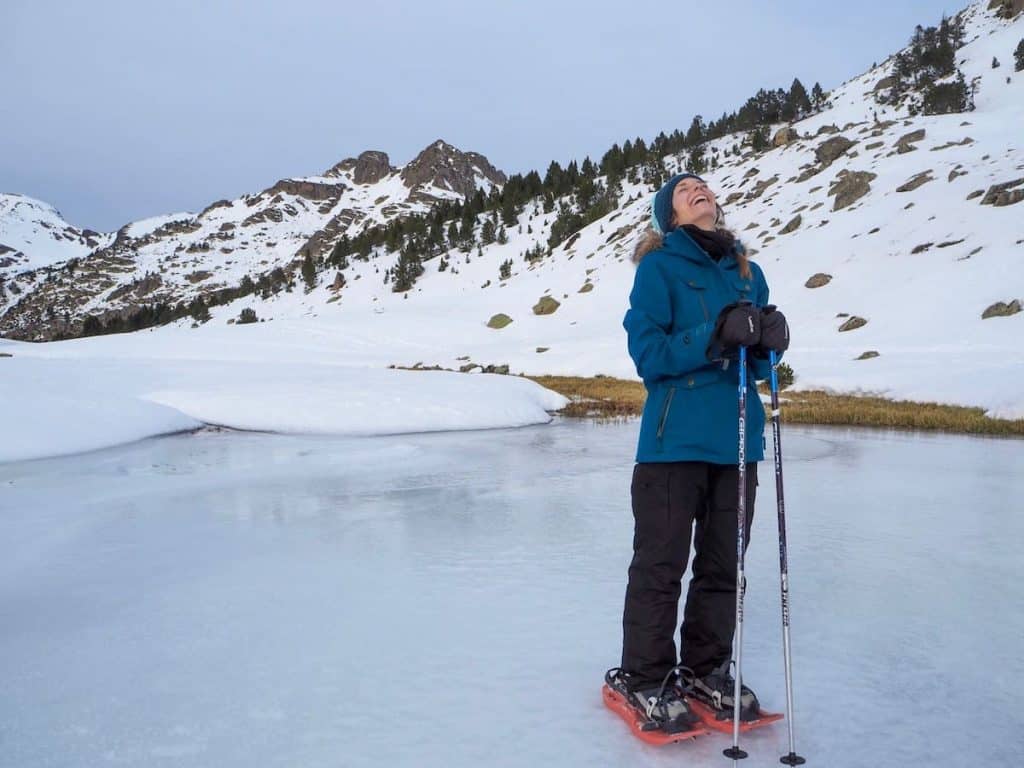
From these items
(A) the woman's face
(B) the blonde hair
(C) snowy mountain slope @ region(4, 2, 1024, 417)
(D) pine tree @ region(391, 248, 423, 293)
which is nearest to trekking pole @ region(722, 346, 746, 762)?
(B) the blonde hair

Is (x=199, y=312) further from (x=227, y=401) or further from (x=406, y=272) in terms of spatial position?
(x=227, y=401)

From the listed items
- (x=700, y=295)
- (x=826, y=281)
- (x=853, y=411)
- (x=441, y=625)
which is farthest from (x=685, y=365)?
(x=826, y=281)

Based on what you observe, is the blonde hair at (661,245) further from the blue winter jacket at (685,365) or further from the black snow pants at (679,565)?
the black snow pants at (679,565)

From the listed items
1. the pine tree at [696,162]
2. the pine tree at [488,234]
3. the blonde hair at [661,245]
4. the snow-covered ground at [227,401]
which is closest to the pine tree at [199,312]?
the pine tree at [488,234]

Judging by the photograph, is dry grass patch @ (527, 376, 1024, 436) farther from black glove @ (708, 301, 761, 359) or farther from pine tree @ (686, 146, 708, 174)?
pine tree @ (686, 146, 708, 174)

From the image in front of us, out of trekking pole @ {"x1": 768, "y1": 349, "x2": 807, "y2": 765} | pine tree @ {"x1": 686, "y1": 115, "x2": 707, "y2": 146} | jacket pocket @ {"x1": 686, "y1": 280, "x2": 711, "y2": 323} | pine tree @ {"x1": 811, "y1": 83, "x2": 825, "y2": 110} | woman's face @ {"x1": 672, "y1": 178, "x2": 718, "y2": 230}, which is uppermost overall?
pine tree @ {"x1": 811, "y1": 83, "x2": 825, "y2": 110}

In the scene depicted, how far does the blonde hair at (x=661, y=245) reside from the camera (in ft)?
8.73

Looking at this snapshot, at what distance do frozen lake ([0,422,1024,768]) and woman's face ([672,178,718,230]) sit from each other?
1790mm

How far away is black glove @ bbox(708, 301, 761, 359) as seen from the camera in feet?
7.54

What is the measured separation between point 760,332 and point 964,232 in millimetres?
Answer: 32478

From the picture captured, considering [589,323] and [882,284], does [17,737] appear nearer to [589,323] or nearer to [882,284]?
[882,284]

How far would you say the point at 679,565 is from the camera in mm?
2572

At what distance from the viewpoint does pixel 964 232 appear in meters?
29.1

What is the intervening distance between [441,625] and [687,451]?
155cm
